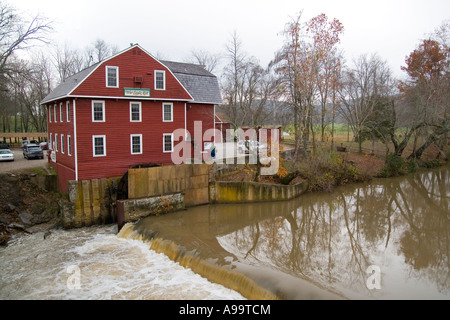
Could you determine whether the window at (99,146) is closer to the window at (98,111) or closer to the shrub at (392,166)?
the window at (98,111)

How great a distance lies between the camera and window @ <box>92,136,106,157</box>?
19.4 meters

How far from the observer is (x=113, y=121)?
20.2 m

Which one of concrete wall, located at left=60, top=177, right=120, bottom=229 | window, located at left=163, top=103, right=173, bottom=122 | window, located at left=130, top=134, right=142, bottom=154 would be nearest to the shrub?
window, located at left=163, top=103, right=173, bottom=122

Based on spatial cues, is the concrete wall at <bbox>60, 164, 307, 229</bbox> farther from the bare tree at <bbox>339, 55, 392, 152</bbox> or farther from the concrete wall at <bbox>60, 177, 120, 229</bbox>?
the bare tree at <bbox>339, 55, 392, 152</bbox>

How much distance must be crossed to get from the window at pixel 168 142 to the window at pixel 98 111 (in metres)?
4.18

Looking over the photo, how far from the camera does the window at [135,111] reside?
20.8 m

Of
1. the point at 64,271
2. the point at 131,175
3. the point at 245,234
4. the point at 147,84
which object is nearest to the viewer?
the point at 64,271

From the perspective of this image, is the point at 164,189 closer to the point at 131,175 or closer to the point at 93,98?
the point at 131,175

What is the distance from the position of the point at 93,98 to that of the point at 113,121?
5.60 ft

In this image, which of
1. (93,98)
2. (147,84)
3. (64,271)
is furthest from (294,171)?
(64,271)

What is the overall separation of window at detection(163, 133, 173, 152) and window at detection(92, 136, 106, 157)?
397 centimetres

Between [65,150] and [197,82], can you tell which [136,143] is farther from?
[197,82]

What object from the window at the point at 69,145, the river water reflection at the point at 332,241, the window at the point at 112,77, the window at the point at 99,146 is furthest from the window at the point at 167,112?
the river water reflection at the point at 332,241
